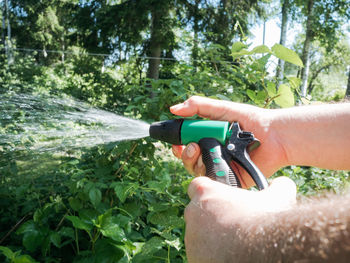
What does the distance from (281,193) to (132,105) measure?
4.60 ft

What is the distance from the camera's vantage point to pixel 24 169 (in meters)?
2.22

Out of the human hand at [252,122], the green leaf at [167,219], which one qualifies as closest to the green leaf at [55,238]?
the green leaf at [167,219]

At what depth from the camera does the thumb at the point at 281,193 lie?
28.6 inches

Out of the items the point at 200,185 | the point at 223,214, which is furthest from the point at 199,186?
the point at 223,214

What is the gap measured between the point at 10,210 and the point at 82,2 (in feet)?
24.9

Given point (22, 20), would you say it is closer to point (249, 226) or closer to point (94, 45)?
point (94, 45)

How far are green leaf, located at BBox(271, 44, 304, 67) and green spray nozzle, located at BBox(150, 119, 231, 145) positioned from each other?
0.50m

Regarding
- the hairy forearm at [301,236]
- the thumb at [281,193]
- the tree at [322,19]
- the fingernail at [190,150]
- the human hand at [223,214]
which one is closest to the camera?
the hairy forearm at [301,236]

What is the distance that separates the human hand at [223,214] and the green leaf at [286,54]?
832 mm

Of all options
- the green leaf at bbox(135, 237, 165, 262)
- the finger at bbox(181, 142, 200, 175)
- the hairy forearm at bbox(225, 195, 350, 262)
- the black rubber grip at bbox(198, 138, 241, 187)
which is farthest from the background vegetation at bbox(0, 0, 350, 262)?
the hairy forearm at bbox(225, 195, 350, 262)

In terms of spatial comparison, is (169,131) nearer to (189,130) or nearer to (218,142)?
(189,130)

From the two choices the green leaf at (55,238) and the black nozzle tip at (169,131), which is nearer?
the black nozzle tip at (169,131)

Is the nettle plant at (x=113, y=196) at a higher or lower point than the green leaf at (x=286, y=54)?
lower

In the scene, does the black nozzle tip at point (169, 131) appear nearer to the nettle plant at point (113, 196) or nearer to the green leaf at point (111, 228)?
the nettle plant at point (113, 196)
